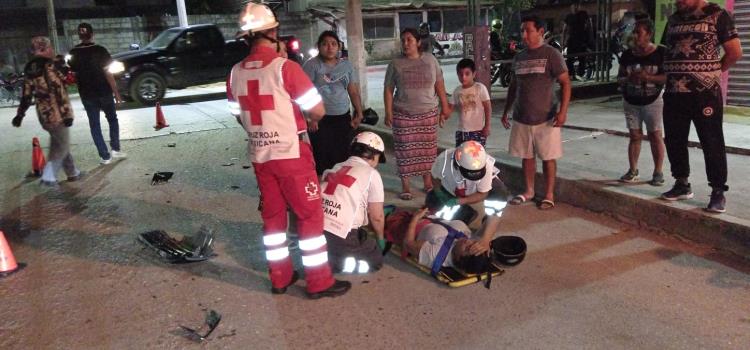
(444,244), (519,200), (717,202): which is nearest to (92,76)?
(519,200)

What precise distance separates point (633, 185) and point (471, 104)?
1675 millimetres

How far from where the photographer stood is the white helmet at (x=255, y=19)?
3578 mm

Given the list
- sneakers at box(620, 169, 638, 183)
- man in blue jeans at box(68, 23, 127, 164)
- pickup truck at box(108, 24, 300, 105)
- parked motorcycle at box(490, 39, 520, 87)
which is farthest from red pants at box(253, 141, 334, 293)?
parked motorcycle at box(490, 39, 520, 87)

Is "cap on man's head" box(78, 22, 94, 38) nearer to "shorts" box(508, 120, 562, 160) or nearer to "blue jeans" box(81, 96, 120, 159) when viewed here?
"blue jeans" box(81, 96, 120, 159)

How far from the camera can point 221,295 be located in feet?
13.0

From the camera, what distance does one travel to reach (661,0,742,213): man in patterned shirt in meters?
4.24

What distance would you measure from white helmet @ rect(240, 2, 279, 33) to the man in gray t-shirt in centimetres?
248

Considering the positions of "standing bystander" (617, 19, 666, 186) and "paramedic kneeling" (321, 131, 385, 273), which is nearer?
"paramedic kneeling" (321, 131, 385, 273)

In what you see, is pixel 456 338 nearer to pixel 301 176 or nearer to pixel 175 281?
pixel 301 176

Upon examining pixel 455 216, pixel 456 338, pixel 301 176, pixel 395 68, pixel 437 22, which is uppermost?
pixel 437 22

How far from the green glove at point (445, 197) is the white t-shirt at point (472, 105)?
1.46 m

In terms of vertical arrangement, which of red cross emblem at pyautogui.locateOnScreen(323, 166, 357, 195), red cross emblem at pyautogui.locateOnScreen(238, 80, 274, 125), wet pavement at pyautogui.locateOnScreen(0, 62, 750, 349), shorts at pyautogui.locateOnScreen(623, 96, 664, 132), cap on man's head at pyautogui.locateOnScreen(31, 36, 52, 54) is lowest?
wet pavement at pyautogui.locateOnScreen(0, 62, 750, 349)

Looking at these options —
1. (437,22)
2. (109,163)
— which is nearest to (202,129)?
(109,163)

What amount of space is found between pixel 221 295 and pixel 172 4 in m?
28.5
